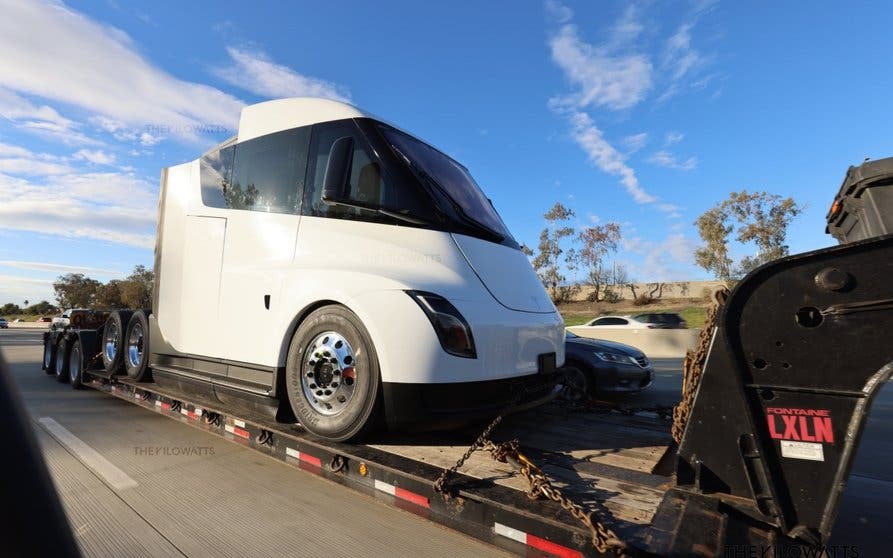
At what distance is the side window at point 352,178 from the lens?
318 centimetres

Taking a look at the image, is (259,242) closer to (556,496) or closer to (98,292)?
(556,496)

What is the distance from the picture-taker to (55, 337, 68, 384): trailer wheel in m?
8.08

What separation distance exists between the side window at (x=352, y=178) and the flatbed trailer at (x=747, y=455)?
1695 mm

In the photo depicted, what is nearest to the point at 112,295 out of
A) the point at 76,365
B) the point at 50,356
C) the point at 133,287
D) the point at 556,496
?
the point at 133,287

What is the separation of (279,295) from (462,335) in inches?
58.6

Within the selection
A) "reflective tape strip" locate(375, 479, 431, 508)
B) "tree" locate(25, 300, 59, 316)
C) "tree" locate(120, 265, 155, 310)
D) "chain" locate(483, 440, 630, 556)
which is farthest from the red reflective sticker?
"tree" locate(25, 300, 59, 316)

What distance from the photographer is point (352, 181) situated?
3273mm

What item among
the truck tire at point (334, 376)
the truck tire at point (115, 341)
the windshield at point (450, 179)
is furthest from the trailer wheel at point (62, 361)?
the windshield at point (450, 179)

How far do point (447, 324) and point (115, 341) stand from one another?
18.5 ft

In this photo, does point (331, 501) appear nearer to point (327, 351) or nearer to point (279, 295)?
point (327, 351)

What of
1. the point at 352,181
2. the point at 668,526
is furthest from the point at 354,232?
the point at 668,526

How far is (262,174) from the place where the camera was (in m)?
3.91

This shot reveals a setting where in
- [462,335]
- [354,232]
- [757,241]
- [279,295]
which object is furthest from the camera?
[757,241]

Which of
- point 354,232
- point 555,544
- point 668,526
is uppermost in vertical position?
point 354,232
